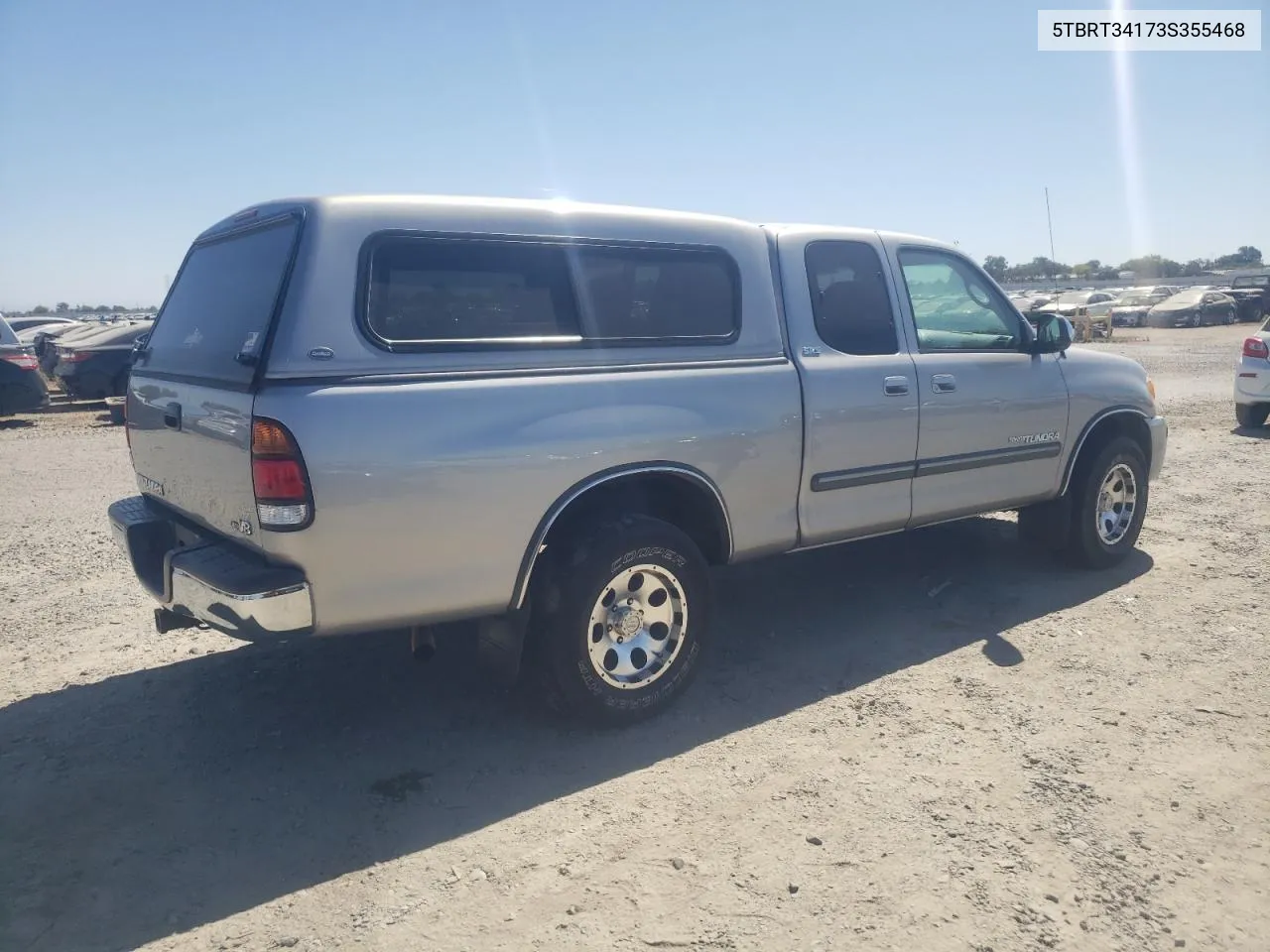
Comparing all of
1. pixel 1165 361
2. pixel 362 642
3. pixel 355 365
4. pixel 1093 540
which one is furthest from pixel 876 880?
pixel 1165 361

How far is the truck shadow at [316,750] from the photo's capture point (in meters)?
2.96

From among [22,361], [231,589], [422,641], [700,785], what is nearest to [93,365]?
[22,361]

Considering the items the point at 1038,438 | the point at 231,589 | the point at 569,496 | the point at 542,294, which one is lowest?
the point at 1038,438

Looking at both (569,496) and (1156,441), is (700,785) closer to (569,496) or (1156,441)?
(569,496)

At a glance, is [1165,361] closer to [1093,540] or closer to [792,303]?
[1093,540]

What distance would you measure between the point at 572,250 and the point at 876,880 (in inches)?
100

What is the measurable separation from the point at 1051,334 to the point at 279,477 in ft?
14.1

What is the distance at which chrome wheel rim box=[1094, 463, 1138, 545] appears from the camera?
5930mm

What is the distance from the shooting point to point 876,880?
9.50ft

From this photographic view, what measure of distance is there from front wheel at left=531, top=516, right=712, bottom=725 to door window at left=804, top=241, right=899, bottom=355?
1386mm

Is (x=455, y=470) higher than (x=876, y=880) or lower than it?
higher

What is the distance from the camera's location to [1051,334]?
5.36 meters

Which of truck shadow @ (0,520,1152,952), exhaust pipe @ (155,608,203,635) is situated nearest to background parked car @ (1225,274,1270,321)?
truck shadow @ (0,520,1152,952)

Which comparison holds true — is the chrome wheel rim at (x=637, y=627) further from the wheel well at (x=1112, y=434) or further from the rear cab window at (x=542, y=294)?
the wheel well at (x=1112, y=434)
